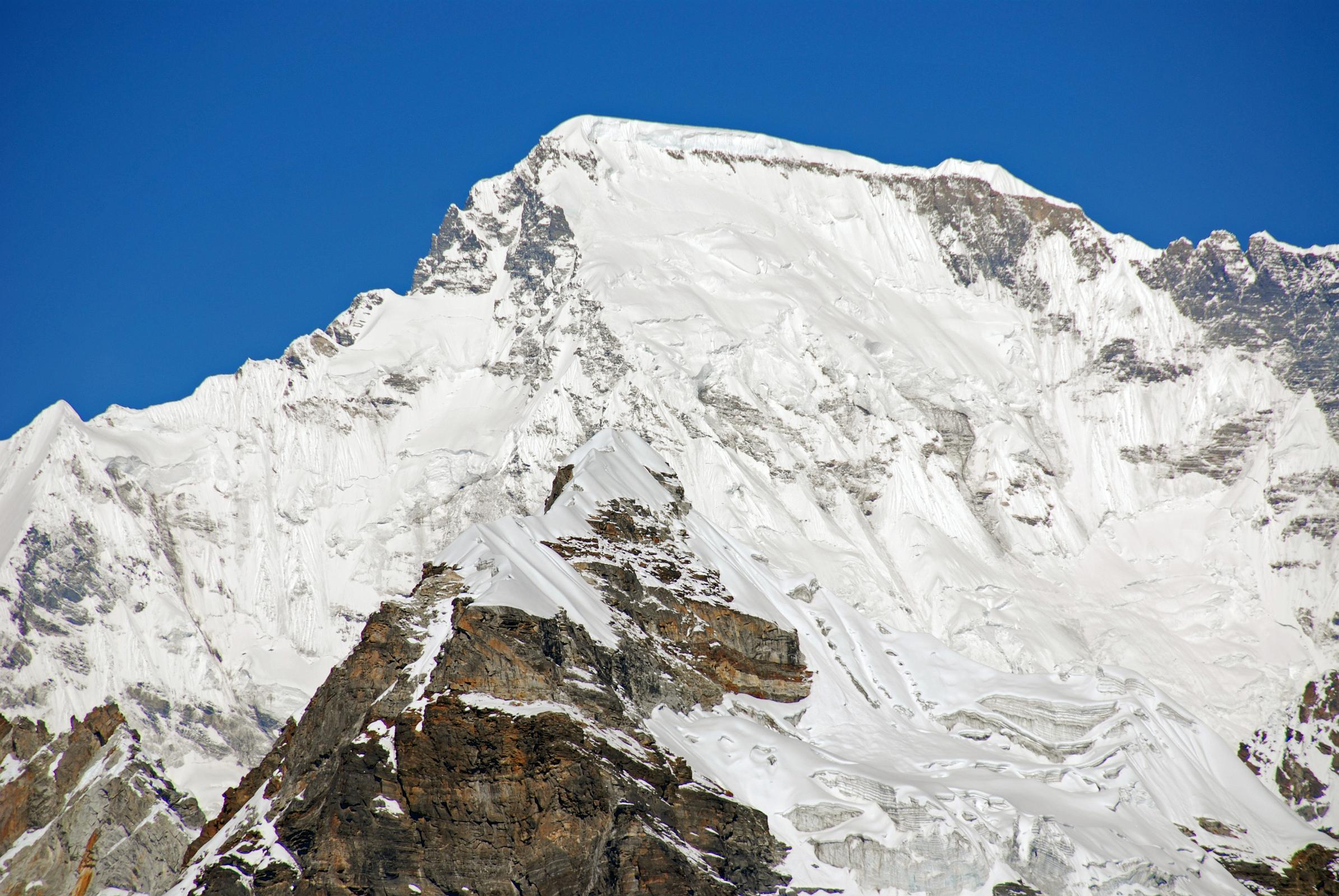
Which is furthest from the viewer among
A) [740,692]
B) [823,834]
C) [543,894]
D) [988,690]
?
[988,690]

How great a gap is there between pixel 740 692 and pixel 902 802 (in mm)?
18415

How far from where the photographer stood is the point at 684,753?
369ft

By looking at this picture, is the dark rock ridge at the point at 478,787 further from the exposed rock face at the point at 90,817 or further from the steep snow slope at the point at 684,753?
the exposed rock face at the point at 90,817

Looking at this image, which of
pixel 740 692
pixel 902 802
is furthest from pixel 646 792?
pixel 740 692

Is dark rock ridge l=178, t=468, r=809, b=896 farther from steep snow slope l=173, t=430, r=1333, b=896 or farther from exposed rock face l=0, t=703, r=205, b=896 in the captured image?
exposed rock face l=0, t=703, r=205, b=896

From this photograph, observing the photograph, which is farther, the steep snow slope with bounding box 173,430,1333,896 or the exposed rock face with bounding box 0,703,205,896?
the exposed rock face with bounding box 0,703,205,896

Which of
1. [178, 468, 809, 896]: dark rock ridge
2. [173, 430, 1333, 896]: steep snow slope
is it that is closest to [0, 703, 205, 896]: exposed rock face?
[178, 468, 809, 896]: dark rock ridge

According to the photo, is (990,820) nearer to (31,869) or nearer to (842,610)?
(842,610)

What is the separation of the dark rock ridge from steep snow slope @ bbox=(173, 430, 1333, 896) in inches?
5.9

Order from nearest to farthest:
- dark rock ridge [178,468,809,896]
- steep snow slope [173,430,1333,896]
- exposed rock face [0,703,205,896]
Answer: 1. dark rock ridge [178,468,809,896]
2. steep snow slope [173,430,1333,896]
3. exposed rock face [0,703,205,896]

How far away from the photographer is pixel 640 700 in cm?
11606

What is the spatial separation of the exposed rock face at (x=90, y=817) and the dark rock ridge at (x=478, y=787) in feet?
66.8

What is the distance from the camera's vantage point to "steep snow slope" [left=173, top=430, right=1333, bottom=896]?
9419cm

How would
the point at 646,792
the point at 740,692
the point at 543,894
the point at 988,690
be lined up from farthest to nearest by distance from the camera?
1. the point at 988,690
2. the point at 740,692
3. the point at 646,792
4. the point at 543,894
